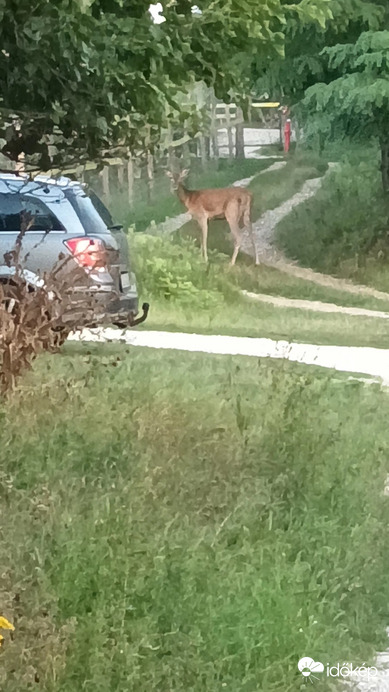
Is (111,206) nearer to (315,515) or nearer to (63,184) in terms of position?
Result: (63,184)

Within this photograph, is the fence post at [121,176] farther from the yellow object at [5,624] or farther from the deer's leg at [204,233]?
the yellow object at [5,624]

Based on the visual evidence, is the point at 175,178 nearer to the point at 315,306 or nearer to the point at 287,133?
the point at 287,133

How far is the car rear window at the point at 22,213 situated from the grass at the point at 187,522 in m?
0.29

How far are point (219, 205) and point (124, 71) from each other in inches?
15.1

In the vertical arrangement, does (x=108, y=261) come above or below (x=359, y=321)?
above

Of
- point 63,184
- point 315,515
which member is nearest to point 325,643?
point 315,515

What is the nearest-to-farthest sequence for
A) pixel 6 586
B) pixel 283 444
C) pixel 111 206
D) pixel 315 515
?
1. pixel 6 586
2. pixel 315 515
3. pixel 283 444
4. pixel 111 206

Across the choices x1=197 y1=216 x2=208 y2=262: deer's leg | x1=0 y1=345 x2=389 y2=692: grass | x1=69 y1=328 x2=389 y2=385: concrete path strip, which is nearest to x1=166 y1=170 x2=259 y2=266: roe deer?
x1=197 y1=216 x2=208 y2=262: deer's leg

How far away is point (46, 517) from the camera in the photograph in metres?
1.69

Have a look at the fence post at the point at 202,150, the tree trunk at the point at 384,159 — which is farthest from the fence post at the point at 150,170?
the tree trunk at the point at 384,159

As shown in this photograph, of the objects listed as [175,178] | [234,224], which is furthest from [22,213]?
[234,224]

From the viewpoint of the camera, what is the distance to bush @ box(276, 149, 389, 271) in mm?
2287

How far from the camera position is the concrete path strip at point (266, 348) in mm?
2156

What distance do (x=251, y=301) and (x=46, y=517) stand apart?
80 cm
